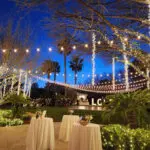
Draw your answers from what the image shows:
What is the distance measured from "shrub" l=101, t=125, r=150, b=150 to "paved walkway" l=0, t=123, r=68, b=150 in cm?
146

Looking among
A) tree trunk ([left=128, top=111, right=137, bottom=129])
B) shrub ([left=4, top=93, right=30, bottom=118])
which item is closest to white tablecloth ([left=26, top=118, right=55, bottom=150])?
tree trunk ([left=128, top=111, right=137, bottom=129])

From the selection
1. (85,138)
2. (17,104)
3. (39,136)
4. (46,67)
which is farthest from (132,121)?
(46,67)

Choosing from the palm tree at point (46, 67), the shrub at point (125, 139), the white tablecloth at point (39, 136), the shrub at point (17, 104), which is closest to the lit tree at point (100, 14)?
the shrub at point (125, 139)

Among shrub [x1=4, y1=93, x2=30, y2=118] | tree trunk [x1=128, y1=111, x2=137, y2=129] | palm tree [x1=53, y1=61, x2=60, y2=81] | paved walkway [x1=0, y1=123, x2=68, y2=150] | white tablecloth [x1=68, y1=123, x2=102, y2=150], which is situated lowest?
paved walkway [x1=0, y1=123, x2=68, y2=150]

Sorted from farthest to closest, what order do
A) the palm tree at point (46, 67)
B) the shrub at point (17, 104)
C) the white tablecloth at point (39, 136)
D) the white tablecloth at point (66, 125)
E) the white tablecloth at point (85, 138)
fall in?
the palm tree at point (46, 67) → the shrub at point (17, 104) → the white tablecloth at point (66, 125) → the white tablecloth at point (39, 136) → the white tablecloth at point (85, 138)

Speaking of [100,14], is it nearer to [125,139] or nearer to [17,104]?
[125,139]

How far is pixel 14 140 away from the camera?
740 centimetres

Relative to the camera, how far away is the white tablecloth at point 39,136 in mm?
6316

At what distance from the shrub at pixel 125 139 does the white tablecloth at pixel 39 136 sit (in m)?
1.45

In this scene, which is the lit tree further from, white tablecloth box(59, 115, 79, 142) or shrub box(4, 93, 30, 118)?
shrub box(4, 93, 30, 118)

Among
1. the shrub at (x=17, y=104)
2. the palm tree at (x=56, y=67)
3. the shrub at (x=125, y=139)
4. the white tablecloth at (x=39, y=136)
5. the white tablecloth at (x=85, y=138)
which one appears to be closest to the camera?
the white tablecloth at (x=85, y=138)

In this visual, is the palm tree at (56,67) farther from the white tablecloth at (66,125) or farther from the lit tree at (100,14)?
the white tablecloth at (66,125)

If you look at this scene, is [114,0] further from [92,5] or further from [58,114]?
[58,114]

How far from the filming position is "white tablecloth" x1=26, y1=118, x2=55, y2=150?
6.32m
